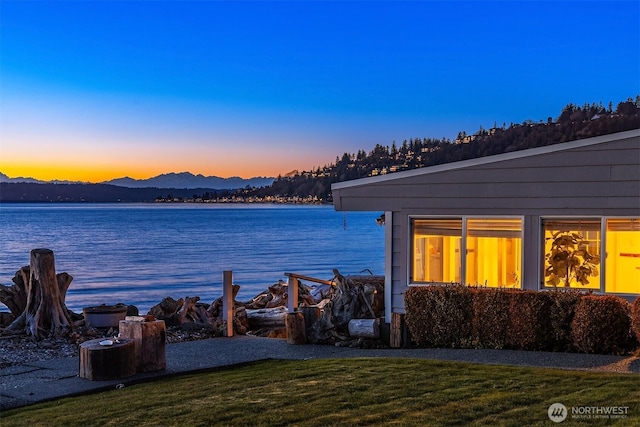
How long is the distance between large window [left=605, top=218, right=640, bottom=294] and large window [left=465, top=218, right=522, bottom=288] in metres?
1.37

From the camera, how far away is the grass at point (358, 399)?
5.82 m

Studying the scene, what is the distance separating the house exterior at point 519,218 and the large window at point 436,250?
18 millimetres

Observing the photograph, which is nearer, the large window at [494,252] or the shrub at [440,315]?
the shrub at [440,315]

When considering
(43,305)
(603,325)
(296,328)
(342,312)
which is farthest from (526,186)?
(43,305)

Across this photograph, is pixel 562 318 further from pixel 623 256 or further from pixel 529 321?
pixel 623 256

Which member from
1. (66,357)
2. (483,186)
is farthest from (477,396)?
(66,357)

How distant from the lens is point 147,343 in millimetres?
8828

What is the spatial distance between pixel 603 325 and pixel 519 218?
250cm

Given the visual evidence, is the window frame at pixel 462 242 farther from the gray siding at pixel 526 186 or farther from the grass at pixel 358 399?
the grass at pixel 358 399

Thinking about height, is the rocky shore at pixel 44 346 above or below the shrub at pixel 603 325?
below

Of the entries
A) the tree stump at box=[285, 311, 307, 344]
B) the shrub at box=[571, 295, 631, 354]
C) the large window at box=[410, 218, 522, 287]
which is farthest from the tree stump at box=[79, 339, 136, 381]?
the shrub at box=[571, 295, 631, 354]

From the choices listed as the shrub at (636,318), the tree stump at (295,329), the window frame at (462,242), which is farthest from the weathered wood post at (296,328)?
the shrub at (636,318)

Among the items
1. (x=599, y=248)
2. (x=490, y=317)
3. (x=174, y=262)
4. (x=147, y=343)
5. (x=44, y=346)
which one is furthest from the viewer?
(x=174, y=262)

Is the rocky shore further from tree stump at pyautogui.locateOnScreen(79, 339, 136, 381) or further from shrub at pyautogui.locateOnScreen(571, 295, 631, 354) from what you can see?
shrub at pyautogui.locateOnScreen(571, 295, 631, 354)
